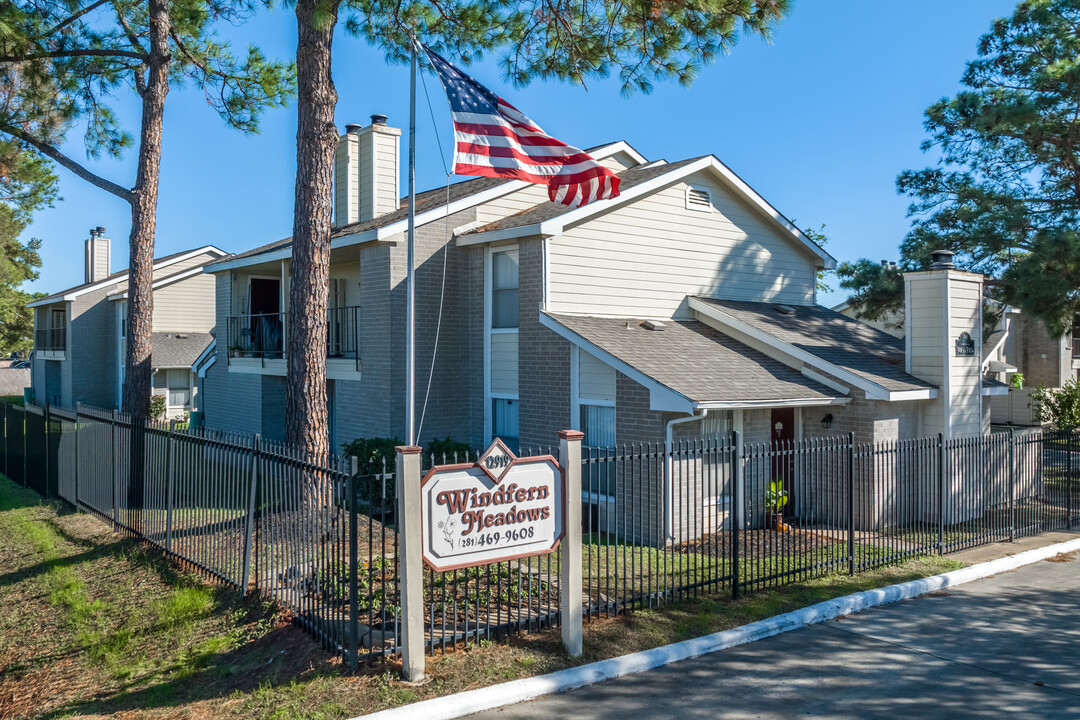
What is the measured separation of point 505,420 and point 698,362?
421 centimetres

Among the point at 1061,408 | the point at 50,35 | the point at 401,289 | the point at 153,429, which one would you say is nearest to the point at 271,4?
the point at 50,35

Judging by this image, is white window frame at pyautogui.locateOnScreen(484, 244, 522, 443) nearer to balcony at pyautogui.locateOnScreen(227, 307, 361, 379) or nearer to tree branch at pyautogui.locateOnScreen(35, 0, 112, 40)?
balcony at pyautogui.locateOnScreen(227, 307, 361, 379)

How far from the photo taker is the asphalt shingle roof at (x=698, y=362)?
1212cm

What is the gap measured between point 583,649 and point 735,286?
11.4 meters

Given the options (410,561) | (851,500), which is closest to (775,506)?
(851,500)

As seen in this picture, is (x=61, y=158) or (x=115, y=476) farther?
(x=61, y=158)

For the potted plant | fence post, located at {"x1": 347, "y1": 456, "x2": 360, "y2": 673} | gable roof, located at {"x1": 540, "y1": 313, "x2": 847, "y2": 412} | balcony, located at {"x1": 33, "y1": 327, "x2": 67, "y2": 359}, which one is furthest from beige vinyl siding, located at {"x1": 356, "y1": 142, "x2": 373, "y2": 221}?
balcony, located at {"x1": 33, "y1": 327, "x2": 67, "y2": 359}

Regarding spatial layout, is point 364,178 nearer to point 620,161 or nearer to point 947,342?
point 620,161

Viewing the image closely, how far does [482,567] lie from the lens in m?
8.88

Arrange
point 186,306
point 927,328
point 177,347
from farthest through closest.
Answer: point 186,306 → point 177,347 → point 927,328

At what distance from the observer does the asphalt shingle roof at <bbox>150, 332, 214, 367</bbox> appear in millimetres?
30859

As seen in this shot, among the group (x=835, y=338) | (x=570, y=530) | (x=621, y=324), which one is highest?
(x=621, y=324)

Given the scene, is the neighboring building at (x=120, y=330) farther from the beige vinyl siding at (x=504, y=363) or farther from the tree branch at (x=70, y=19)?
the beige vinyl siding at (x=504, y=363)

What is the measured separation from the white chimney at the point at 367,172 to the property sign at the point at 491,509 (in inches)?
467
